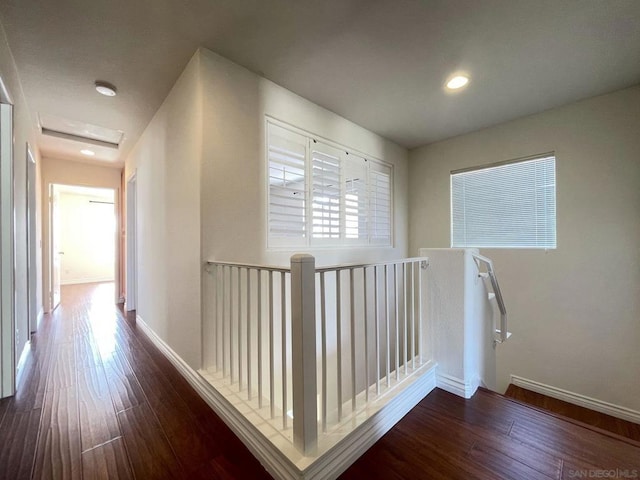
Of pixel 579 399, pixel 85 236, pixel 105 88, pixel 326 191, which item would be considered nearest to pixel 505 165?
pixel 326 191

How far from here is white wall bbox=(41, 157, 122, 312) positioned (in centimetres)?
406

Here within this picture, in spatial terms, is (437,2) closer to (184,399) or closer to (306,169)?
(306,169)

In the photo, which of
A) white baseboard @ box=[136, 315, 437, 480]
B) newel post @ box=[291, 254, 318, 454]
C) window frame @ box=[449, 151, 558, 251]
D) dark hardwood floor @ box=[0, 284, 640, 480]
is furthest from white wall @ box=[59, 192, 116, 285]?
window frame @ box=[449, 151, 558, 251]

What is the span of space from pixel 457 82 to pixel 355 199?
1467 millimetres

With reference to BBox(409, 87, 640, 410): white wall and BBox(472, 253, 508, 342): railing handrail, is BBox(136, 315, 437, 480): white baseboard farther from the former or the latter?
BBox(409, 87, 640, 410): white wall

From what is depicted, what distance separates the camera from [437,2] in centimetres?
158

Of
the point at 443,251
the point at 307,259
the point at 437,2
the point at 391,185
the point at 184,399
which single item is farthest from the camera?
the point at 391,185

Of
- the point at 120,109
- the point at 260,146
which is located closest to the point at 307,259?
the point at 260,146

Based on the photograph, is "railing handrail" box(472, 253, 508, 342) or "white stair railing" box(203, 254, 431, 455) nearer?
"white stair railing" box(203, 254, 431, 455)

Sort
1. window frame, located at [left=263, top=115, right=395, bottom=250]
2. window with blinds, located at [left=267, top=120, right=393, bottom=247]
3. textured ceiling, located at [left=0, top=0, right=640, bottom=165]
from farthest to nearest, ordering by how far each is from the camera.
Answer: window with blinds, located at [left=267, top=120, right=393, bottom=247] < window frame, located at [left=263, top=115, right=395, bottom=250] < textured ceiling, located at [left=0, top=0, right=640, bottom=165]

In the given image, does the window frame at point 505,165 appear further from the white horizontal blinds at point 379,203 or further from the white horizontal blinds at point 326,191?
the white horizontal blinds at point 326,191

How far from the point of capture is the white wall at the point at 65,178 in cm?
406

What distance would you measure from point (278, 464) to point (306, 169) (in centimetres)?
221

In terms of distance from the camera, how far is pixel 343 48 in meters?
1.96
